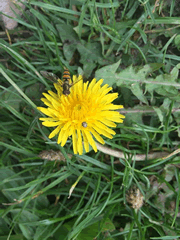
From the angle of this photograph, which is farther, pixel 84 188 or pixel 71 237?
pixel 84 188

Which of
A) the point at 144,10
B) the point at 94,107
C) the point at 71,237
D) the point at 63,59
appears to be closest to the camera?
the point at 94,107

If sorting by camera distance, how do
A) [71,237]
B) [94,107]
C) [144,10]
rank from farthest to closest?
[144,10], [71,237], [94,107]

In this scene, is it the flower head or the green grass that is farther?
the green grass

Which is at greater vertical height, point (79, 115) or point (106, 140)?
point (79, 115)

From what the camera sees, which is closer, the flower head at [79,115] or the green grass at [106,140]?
the flower head at [79,115]

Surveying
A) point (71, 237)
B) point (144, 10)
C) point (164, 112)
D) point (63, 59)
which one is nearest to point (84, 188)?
point (71, 237)

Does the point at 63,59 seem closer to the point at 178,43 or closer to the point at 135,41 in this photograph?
the point at 135,41

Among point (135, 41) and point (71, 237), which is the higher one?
point (135, 41)

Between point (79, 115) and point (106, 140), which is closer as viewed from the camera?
point (79, 115)
